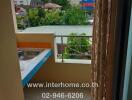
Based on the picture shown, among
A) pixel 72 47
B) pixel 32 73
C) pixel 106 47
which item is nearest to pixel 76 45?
pixel 72 47

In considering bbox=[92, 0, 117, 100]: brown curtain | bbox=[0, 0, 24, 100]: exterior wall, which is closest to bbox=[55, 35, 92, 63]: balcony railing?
bbox=[92, 0, 117, 100]: brown curtain

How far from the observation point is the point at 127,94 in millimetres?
1180

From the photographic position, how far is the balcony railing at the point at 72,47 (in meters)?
2.97

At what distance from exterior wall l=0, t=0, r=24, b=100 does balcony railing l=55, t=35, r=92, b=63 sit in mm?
1797

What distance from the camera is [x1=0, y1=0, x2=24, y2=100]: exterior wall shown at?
3.31 ft

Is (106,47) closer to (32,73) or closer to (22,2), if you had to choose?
(32,73)

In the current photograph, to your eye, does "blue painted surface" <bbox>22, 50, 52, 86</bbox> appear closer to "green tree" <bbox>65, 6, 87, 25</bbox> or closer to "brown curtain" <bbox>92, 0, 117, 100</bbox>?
"green tree" <bbox>65, 6, 87, 25</bbox>

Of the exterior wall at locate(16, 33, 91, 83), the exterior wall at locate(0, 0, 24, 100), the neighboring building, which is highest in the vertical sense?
the neighboring building

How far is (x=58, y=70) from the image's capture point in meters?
2.98

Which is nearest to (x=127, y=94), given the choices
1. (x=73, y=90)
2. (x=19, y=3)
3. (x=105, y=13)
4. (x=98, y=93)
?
(x=98, y=93)

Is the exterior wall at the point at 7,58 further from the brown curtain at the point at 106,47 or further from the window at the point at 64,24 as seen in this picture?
the window at the point at 64,24

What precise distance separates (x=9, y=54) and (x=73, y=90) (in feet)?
6.39

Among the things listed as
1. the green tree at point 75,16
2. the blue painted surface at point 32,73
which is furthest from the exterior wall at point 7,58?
the green tree at point 75,16

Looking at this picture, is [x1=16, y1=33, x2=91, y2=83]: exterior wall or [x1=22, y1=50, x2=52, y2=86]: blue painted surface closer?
[x1=22, y1=50, x2=52, y2=86]: blue painted surface
